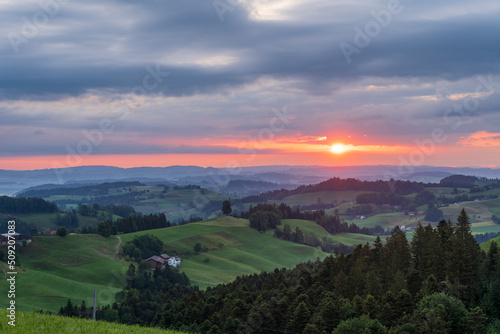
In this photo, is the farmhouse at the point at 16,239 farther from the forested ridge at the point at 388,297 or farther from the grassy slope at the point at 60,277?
the forested ridge at the point at 388,297

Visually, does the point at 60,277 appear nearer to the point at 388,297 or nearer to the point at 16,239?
the point at 16,239

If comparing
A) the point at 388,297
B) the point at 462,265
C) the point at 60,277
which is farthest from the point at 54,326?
the point at 60,277

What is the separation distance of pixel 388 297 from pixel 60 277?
14221cm

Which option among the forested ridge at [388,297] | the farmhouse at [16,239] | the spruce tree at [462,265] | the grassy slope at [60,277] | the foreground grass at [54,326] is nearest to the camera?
the foreground grass at [54,326]

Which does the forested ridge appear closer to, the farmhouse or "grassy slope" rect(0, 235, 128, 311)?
"grassy slope" rect(0, 235, 128, 311)

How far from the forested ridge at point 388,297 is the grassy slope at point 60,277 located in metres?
72.9

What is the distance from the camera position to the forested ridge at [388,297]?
49375 millimetres

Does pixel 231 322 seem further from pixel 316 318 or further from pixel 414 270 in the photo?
pixel 414 270

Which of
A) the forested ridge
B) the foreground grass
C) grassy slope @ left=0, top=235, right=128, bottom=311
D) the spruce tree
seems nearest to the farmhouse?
grassy slope @ left=0, top=235, right=128, bottom=311

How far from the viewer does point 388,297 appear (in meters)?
55.1

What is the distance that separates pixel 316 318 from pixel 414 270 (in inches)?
715

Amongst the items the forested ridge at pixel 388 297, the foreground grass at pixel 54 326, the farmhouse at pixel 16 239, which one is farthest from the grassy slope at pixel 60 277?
the foreground grass at pixel 54 326

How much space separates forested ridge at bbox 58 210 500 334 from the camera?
4938cm

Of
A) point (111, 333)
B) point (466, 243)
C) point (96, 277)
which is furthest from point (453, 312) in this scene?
point (96, 277)
